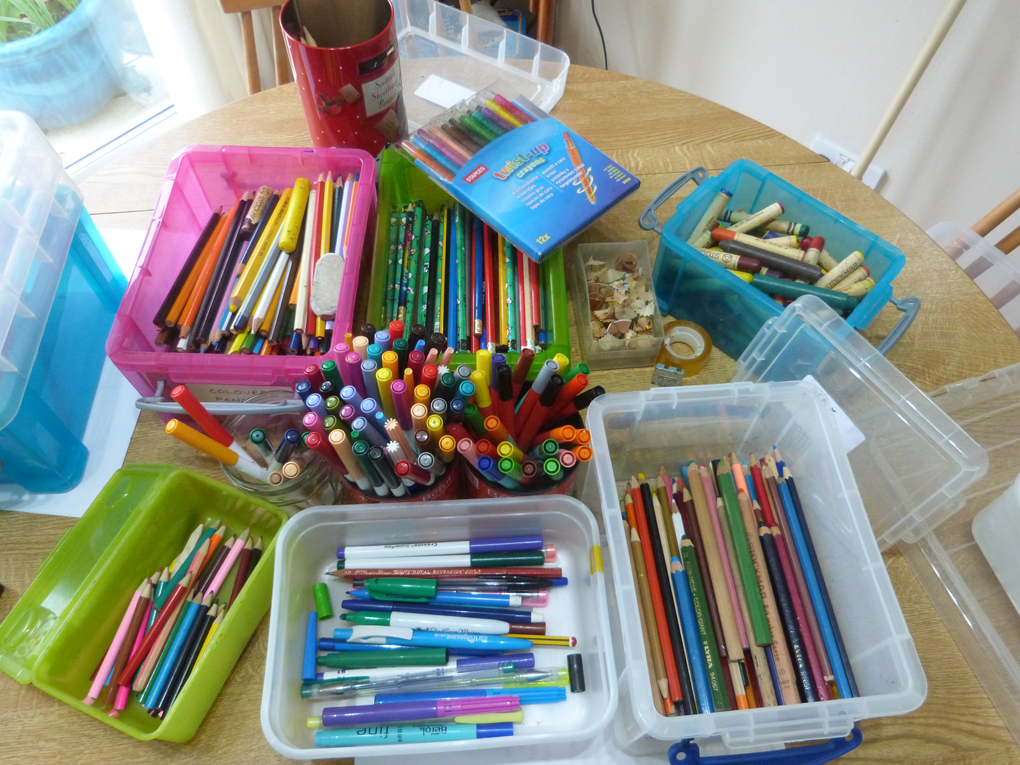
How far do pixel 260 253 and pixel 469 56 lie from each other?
517 millimetres

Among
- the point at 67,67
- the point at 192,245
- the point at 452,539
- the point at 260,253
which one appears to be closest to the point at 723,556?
the point at 452,539

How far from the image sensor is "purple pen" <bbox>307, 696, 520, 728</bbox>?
0.49 m

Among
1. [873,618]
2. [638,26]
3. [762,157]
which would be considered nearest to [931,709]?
[873,618]

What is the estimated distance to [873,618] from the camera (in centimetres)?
51

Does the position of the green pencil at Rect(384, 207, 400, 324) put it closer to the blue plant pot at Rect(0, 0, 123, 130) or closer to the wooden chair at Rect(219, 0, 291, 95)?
the wooden chair at Rect(219, 0, 291, 95)

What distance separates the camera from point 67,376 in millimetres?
647

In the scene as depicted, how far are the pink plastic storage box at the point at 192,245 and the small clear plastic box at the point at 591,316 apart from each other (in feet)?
0.80

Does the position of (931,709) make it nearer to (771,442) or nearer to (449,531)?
(771,442)

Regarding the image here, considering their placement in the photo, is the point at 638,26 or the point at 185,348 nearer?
the point at 185,348

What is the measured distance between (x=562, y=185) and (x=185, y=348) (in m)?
0.43

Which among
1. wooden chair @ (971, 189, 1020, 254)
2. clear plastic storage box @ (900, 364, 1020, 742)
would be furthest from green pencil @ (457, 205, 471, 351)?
wooden chair @ (971, 189, 1020, 254)

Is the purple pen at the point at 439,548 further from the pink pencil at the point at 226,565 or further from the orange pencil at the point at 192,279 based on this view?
the orange pencil at the point at 192,279

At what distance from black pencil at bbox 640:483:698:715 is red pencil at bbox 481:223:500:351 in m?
0.22

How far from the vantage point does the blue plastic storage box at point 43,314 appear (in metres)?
0.57
